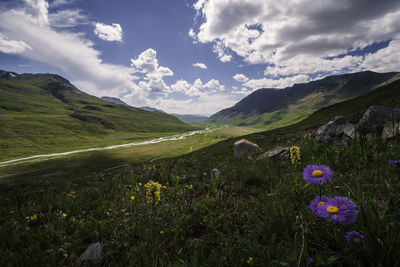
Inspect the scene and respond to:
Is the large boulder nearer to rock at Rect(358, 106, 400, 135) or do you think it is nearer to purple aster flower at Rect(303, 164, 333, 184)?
rock at Rect(358, 106, 400, 135)

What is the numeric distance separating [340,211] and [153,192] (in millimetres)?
2750

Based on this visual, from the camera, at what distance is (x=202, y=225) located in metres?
3.28

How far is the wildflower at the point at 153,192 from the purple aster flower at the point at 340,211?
2.45 meters

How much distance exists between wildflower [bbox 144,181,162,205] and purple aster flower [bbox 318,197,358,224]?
96.4 inches

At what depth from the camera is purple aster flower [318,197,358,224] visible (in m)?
1.42

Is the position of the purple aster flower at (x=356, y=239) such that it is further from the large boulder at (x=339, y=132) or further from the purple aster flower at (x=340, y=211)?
the large boulder at (x=339, y=132)

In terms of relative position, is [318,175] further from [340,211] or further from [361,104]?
[361,104]

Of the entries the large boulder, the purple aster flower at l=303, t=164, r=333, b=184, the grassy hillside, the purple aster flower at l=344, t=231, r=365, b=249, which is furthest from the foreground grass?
the grassy hillside

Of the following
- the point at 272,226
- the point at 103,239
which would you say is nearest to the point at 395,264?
the point at 272,226

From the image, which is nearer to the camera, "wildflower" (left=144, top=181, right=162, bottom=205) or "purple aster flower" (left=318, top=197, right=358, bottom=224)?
"purple aster flower" (left=318, top=197, right=358, bottom=224)

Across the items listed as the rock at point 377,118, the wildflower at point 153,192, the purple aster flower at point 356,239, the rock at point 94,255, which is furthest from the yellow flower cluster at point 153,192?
the rock at point 377,118

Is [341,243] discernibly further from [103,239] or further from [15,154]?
[15,154]

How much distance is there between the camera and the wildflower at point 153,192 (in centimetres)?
315

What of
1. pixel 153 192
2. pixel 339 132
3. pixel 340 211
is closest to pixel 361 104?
pixel 339 132
